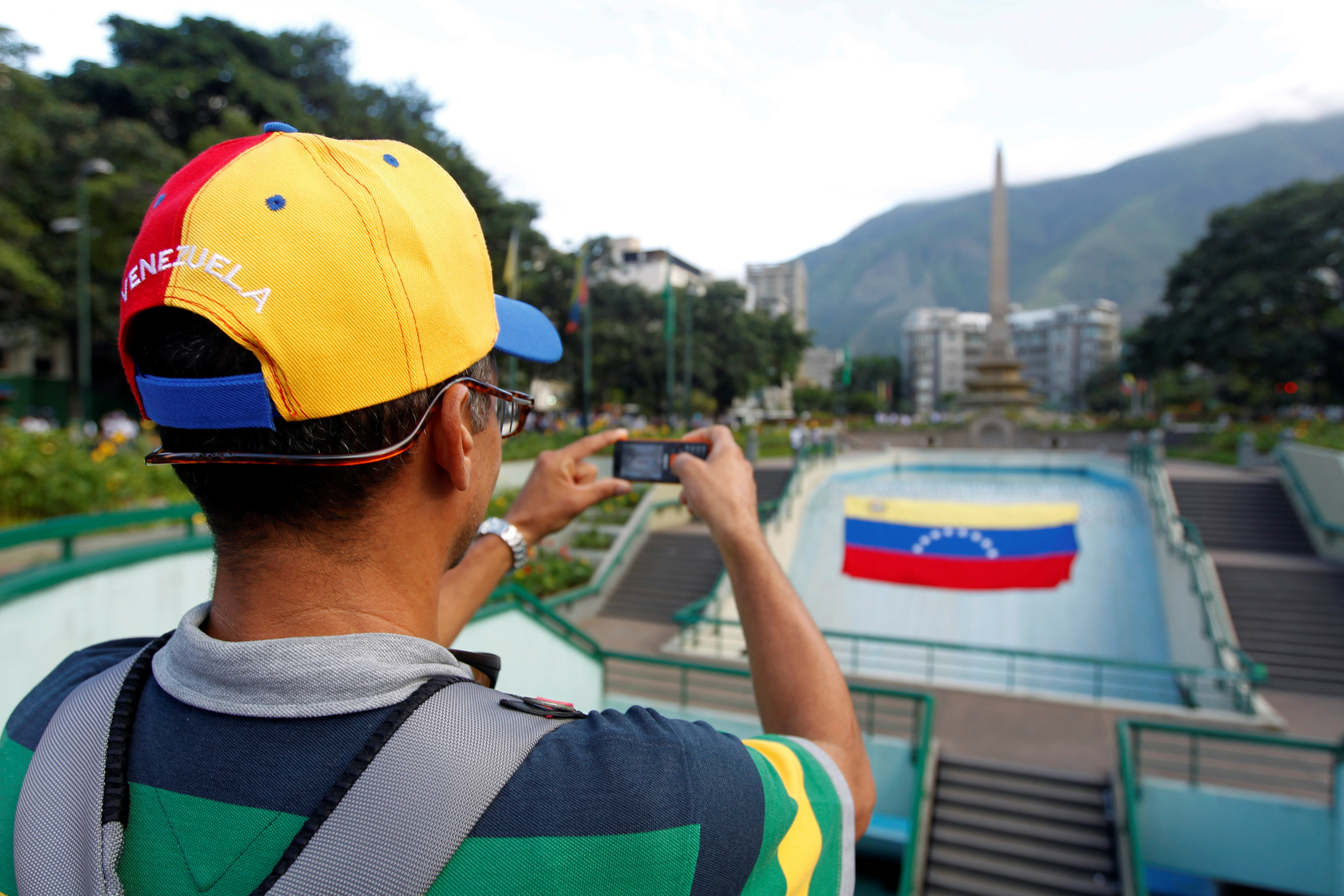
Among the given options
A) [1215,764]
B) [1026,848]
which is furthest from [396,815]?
[1215,764]

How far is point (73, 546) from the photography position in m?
4.86

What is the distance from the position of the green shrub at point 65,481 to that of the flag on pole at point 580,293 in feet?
48.7

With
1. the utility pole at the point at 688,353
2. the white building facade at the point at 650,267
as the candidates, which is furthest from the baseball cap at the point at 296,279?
the white building facade at the point at 650,267

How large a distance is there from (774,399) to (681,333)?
4397 centimetres

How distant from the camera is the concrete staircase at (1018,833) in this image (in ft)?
24.0

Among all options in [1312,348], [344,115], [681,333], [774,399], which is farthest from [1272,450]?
[774,399]

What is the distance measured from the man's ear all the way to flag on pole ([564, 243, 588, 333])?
75.3 feet

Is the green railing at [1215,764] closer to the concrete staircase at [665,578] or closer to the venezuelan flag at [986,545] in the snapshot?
the venezuelan flag at [986,545]

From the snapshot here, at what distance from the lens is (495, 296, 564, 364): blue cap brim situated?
42.6 inches

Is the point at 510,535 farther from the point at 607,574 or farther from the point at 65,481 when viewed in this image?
the point at 607,574

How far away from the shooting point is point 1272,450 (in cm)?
2153

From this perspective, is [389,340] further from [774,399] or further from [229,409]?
[774,399]

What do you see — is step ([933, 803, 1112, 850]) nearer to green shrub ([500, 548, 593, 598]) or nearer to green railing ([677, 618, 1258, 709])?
green railing ([677, 618, 1258, 709])

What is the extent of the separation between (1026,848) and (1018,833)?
0.15 m
